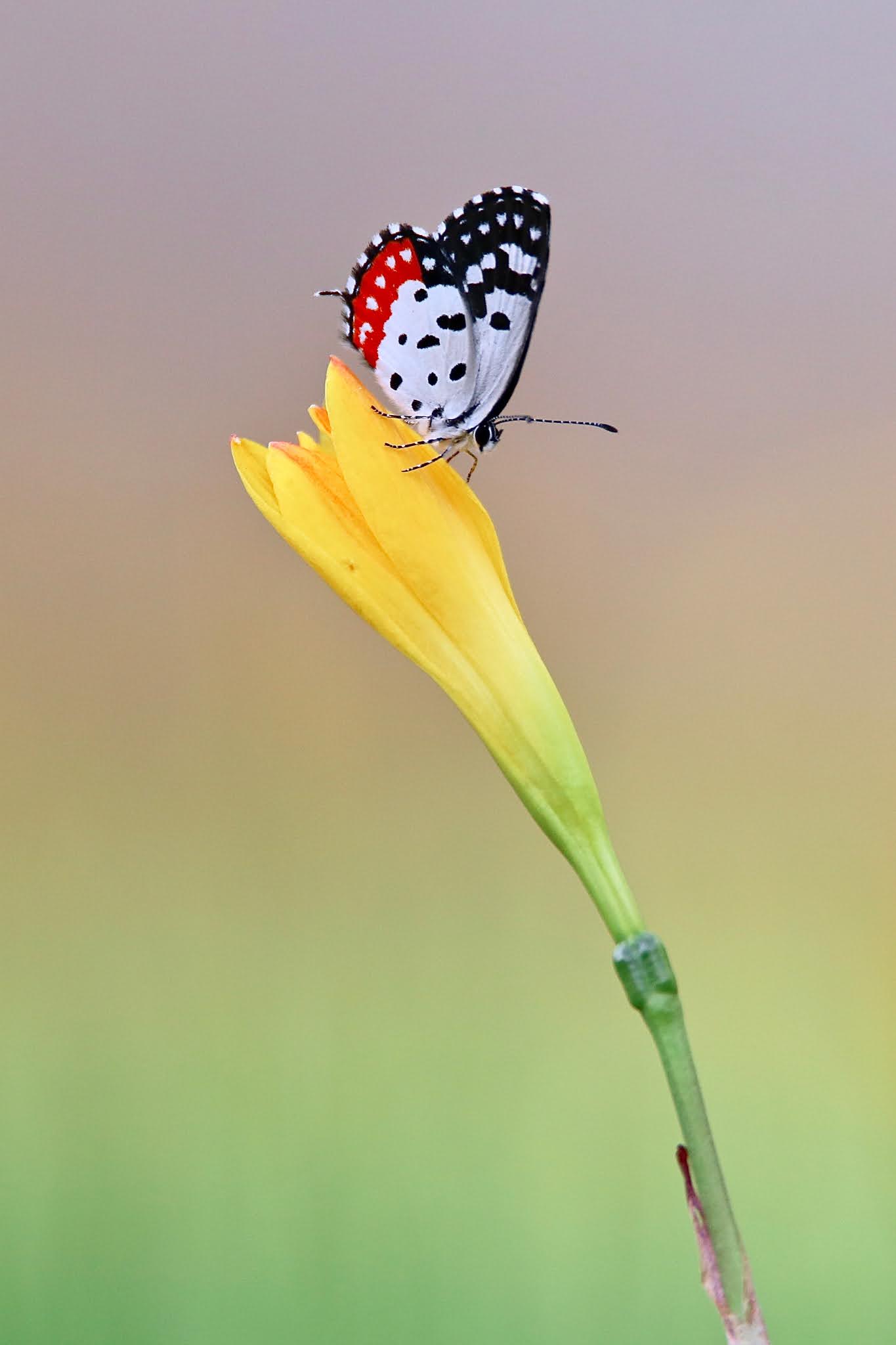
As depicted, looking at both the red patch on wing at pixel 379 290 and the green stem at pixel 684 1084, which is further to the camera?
the red patch on wing at pixel 379 290

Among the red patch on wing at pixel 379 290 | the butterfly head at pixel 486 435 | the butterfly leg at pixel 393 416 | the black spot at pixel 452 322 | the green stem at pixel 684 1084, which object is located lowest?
the green stem at pixel 684 1084

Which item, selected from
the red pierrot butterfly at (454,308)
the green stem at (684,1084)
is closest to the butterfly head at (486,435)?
the red pierrot butterfly at (454,308)

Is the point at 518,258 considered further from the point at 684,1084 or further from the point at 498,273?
the point at 684,1084

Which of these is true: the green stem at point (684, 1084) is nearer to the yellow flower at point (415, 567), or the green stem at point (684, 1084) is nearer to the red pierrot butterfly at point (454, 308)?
the yellow flower at point (415, 567)

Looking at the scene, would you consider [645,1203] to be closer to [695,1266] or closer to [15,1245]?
[695,1266]

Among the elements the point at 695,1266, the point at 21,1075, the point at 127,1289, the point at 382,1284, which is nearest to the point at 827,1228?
the point at 695,1266

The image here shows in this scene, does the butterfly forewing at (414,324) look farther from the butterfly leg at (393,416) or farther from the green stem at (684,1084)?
the green stem at (684,1084)

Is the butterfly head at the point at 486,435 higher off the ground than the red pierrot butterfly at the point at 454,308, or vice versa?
the red pierrot butterfly at the point at 454,308

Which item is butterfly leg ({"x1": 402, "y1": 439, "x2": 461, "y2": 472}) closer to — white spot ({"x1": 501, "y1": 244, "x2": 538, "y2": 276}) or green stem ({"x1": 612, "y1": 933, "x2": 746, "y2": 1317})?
white spot ({"x1": 501, "y1": 244, "x2": 538, "y2": 276})
